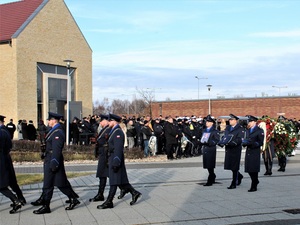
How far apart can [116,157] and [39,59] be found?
2595cm

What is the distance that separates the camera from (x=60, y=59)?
35.0 m

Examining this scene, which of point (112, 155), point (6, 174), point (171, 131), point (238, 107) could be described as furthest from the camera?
point (238, 107)

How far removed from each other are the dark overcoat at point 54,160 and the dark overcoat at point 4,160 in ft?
2.53

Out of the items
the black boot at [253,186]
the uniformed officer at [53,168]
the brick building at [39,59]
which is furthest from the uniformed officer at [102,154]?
the brick building at [39,59]

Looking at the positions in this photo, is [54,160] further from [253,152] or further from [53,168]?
[253,152]

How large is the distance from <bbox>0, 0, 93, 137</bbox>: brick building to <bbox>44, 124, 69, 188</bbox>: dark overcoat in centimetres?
1899

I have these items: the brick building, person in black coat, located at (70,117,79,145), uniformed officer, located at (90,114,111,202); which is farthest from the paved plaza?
the brick building

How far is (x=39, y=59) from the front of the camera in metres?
32.9

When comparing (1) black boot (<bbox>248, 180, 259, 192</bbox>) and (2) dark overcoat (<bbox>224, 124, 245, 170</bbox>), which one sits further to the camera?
(2) dark overcoat (<bbox>224, 124, 245, 170</bbox>)

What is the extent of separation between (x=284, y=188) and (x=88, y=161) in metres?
9.15

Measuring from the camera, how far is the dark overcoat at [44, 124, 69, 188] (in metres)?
8.28

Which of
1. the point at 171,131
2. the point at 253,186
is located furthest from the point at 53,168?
the point at 171,131

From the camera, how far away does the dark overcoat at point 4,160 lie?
8318mm

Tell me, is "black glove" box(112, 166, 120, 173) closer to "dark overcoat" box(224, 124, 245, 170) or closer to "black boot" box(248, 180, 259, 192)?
"dark overcoat" box(224, 124, 245, 170)
